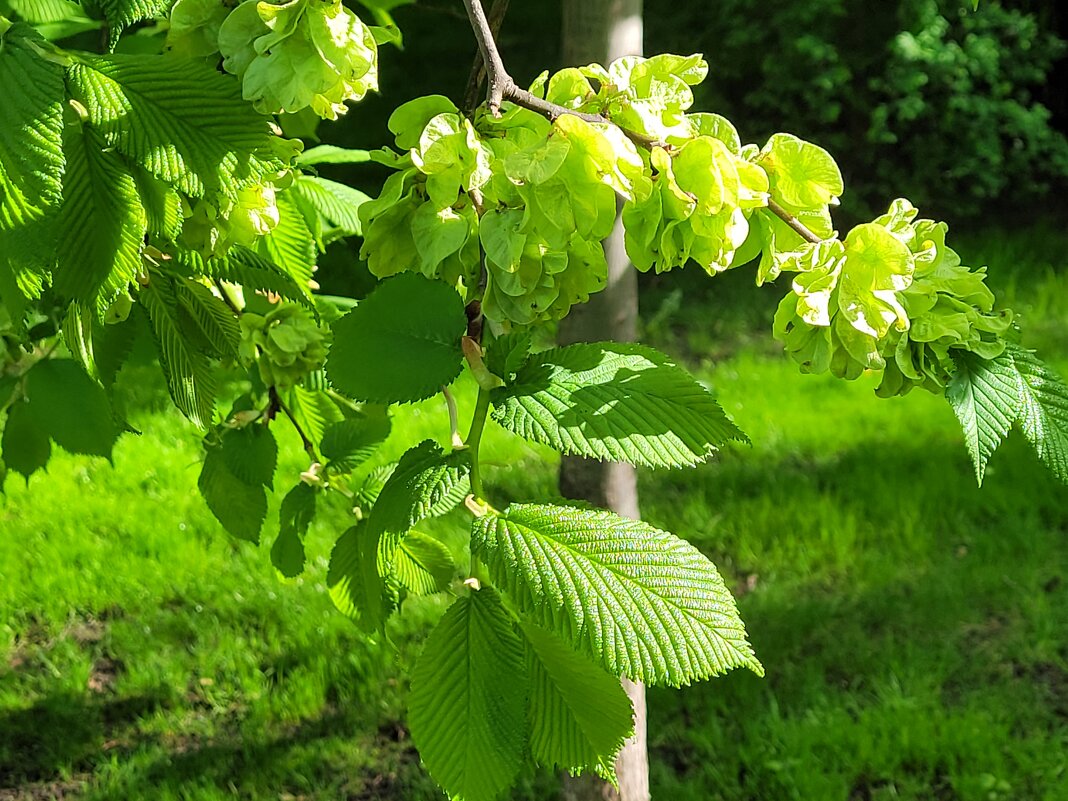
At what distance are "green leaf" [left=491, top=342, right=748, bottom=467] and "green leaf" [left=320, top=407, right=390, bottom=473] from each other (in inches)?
27.6

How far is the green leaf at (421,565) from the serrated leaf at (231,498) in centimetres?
33

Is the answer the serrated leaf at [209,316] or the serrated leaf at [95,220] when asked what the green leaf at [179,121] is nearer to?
the serrated leaf at [95,220]

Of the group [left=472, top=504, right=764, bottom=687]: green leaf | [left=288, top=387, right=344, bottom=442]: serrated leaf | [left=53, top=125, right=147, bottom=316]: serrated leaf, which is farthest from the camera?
[left=288, top=387, right=344, bottom=442]: serrated leaf

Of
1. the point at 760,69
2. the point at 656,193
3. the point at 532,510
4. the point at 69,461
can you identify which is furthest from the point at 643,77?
the point at 760,69

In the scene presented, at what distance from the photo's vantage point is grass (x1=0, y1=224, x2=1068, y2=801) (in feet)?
9.08

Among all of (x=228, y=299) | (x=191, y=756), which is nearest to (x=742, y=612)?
(x=191, y=756)

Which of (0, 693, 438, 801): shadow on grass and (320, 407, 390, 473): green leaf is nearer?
(320, 407, 390, 473): green leaf

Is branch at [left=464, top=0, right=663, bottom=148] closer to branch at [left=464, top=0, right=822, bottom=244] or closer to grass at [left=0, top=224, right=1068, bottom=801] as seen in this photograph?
branch at [left=464, top=0, right=822, bottom=244]

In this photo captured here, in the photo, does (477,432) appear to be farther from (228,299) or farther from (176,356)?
(228,299)

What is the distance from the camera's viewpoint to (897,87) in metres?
5.78

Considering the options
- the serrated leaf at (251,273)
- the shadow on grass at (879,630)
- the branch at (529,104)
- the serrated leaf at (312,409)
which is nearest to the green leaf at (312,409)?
the serrated leaf at (312,409)

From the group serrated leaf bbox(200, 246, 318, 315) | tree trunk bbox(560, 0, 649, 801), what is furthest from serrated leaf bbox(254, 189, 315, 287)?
tree trunk bbox(560, 0, 649, 801)

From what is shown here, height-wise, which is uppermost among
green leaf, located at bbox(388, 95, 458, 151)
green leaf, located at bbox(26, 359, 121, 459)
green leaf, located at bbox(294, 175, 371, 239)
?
green leaf, located at bbox(294, 175, 371, 239)

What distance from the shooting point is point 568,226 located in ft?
Result: 2.74
